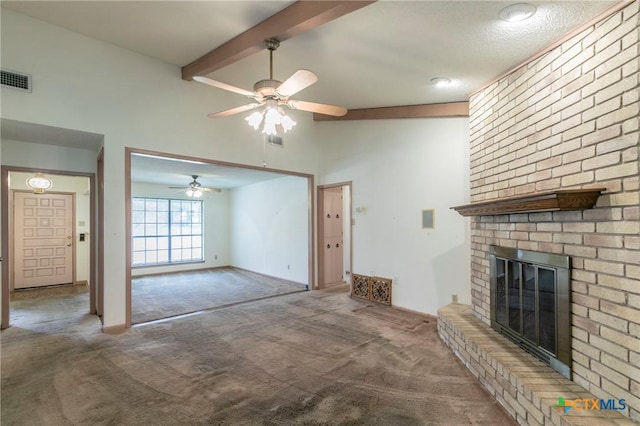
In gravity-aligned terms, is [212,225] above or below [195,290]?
above

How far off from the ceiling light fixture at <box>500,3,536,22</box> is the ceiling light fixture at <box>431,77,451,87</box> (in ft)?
3.66

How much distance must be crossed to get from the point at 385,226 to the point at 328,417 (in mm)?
3176

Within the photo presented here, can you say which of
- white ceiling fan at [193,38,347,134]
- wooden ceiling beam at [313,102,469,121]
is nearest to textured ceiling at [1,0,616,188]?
wooden ceiling beam at [313,102,469,121]

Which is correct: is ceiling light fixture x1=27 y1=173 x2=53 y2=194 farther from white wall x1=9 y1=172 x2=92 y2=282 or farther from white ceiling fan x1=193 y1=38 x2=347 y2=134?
white ceiling fan x1=193 y1=38 x2=347 y2=134

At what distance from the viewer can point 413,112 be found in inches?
171

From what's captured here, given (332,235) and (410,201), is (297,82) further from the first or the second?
(332,235)

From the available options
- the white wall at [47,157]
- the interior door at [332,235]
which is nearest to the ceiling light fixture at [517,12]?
the interior door at [332,235]

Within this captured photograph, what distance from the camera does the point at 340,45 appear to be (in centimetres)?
293

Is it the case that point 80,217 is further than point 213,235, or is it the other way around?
point 213,235

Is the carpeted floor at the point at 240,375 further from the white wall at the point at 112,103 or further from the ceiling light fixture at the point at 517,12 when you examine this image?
the ceiling light fixture at the point at 517,12

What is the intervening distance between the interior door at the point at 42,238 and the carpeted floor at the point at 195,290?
59.3 inches

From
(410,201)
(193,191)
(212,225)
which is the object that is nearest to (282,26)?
(410,201)

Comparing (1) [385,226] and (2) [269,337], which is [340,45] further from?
(2) [269,337]

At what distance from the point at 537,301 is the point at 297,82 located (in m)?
2.61
